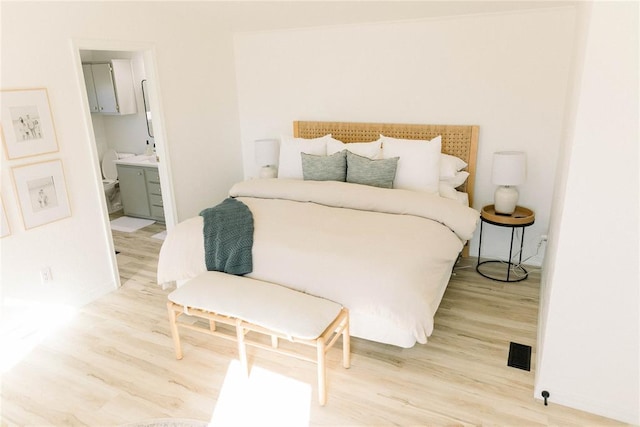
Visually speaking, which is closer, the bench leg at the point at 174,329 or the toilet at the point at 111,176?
the bench leg at the point at 174,329

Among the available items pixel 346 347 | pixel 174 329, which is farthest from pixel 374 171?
pixel 174 329

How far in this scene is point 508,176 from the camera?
330 cm

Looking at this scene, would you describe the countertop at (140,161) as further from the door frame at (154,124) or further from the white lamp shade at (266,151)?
the white lamp shade at (266,151)

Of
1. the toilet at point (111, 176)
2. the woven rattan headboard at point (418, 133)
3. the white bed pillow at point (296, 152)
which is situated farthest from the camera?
the toilet at point (111, 176)

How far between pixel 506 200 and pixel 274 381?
2.20m

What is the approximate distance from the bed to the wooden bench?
6.9 inches

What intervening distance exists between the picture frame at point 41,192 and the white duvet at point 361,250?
0.80 m

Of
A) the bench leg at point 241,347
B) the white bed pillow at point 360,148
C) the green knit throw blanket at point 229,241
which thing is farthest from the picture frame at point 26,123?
the white bed pillow at point 360,148

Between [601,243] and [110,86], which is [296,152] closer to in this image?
[110,86]

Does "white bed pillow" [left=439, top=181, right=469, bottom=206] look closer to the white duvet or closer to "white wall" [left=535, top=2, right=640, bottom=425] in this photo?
the white duvet

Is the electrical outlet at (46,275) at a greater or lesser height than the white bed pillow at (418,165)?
lesser

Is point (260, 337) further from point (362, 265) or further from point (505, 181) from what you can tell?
point (505, 181)

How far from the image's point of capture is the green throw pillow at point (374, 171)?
3.52 metres

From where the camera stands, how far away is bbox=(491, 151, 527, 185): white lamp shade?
3.28 m
